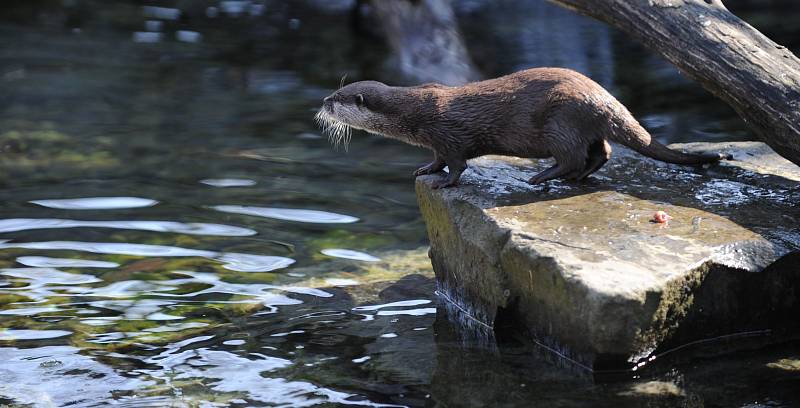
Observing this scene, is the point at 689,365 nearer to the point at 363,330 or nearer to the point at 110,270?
the point at 363,330

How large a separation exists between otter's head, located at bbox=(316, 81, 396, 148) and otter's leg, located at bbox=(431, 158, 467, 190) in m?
0.40

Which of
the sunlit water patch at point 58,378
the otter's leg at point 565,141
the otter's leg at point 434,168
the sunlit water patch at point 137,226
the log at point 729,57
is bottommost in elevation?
the sunlit water patch at point 137,226

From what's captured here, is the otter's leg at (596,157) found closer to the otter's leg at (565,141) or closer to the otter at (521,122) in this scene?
the otter at (521,122)

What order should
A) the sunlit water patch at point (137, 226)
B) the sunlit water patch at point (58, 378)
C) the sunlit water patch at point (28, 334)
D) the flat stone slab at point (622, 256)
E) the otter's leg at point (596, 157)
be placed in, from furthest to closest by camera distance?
1. the sunlit water patch at point (137, 226)
2. the otter's leg at point (596, 157)
3. the sunlit water patch at point (28, 334)
4. the sunlit water patch at point (58, 378)
5. the flat stone slab at point (622, 256)

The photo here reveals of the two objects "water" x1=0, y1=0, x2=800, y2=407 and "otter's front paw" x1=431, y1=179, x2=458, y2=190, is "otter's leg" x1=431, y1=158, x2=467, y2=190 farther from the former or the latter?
"water" x1=0, y1=0, x2=800, y2=407

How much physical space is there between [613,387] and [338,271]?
1.92m

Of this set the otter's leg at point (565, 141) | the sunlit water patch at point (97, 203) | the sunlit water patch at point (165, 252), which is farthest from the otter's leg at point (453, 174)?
the sunlit water patch at point (97, 203)

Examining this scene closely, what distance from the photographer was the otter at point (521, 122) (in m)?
4.30

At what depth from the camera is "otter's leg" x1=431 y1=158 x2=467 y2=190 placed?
4.47 metres

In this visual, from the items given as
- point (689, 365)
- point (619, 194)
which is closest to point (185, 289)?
point (619, 194)

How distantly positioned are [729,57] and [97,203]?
3.67 metres

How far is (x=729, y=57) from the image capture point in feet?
14.7

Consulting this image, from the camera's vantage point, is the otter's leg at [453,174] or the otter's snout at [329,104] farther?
the otter's snout at [329,104]

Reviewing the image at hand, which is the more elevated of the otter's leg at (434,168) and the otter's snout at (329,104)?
the otter's snout at (329,104)
